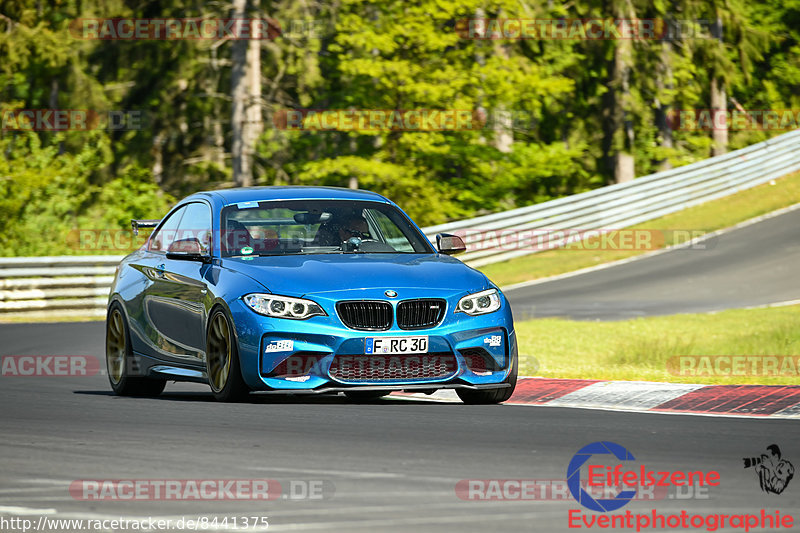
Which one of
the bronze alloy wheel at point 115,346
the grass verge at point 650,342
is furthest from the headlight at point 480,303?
the bronze alloy wheel at point 115,346

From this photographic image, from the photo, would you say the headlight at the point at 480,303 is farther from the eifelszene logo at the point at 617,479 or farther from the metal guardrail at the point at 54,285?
the metal guardrail at the point at 54,285

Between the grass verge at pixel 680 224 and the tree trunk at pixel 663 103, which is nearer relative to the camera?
the grass verge at pixel 680 224

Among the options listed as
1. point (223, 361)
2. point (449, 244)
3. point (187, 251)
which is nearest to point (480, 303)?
point (449, 244)

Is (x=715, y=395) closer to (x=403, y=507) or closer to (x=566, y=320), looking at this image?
(x=403, y=507)

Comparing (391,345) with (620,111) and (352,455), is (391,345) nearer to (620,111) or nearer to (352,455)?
(352,455)

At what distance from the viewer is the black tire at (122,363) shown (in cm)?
1165

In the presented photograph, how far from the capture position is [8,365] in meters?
15.3

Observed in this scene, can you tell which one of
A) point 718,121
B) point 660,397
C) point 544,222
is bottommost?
point 660,397

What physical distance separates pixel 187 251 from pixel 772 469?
4.95 meters

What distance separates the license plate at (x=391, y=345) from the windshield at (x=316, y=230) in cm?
121

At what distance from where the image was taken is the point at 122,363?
1180 cm

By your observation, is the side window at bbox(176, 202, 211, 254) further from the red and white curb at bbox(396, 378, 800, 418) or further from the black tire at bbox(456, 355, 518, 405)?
the black tire at bbox(456, 355, 518, 405)

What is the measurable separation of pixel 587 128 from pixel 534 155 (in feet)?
32.8

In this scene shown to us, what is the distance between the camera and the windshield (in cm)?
1061
